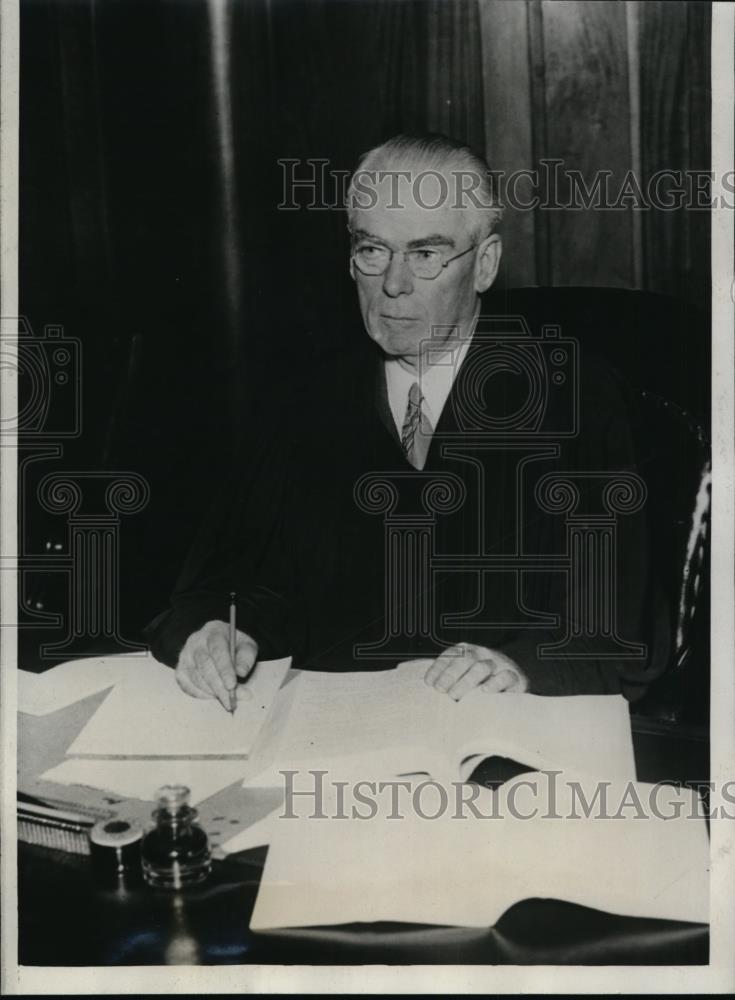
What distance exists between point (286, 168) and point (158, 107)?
204 mm

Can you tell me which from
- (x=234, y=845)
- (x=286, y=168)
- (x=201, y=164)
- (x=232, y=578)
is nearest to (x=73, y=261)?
(x=201, y=164)

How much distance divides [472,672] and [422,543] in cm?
20

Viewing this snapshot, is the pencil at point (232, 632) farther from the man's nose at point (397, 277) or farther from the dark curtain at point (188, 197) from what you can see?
the man's nose at point (397, 277)

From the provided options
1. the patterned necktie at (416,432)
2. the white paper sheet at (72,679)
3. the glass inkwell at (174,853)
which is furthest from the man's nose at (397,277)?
the glass inkwell at (174,853)

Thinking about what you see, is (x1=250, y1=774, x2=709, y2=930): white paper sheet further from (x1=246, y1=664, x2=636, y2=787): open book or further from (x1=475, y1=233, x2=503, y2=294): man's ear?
(x1=475, y1=233, x2=503, y2=294): man's ear

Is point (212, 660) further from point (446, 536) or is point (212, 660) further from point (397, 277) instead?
point (397, 277)

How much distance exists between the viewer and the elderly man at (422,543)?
136cm

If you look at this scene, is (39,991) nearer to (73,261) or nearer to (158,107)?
(73,261)

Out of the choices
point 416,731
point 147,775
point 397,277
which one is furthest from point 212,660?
point 397,277

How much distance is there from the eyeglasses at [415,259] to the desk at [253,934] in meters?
0.71

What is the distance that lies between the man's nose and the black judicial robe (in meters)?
0.09

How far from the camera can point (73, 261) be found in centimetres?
136

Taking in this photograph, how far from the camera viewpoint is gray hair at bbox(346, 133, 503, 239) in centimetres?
133

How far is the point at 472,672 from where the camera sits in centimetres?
135
